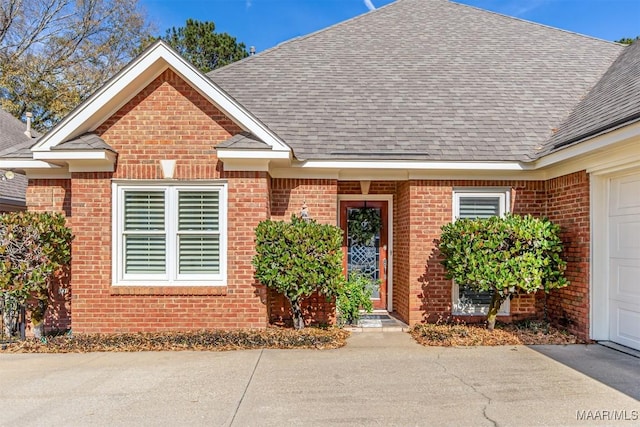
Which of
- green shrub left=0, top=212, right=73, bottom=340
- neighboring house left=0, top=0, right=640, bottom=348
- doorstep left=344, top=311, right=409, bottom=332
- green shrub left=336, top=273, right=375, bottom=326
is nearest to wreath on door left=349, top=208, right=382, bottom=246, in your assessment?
neighboring house left=0, top=0, right=640, bottom=348

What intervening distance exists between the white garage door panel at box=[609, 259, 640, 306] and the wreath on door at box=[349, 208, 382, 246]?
4.18 m

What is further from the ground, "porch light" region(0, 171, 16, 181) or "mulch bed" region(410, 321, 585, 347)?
"porch light" region(0, 171, 16, 181)

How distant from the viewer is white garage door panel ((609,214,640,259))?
6234mm

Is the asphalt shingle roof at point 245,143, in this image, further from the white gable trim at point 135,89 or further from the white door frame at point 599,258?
the white door frame at point 599,258

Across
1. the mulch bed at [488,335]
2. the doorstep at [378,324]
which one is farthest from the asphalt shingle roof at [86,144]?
the mulch bed at [488,335]

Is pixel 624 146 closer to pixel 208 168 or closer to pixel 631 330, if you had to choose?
pixel 631 330

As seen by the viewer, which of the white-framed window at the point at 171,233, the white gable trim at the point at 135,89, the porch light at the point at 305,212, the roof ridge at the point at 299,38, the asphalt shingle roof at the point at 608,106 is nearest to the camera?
the asphalt shingle roof at the point at 608,106

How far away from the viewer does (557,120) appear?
338 inches

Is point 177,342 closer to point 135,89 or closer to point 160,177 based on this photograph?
point 160,177

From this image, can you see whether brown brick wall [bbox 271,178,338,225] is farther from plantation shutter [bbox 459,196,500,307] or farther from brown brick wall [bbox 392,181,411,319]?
plantation shutter [bbox 459,196,500,307]

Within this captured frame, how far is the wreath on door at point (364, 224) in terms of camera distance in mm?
9117

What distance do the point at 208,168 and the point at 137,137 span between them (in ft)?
4.12

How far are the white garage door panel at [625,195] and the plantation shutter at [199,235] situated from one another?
6.29 meters

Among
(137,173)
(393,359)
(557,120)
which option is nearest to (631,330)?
(393,359)
